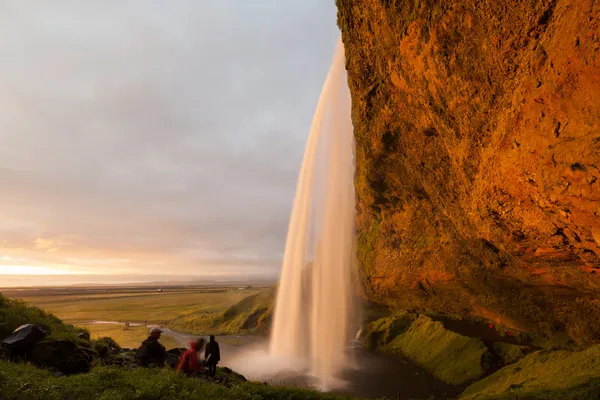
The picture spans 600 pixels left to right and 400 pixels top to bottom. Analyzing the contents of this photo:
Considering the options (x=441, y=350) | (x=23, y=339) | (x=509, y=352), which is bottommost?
(x=441, y=350)

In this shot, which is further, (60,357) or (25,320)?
(25,320)

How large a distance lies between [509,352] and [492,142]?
19.0 meters

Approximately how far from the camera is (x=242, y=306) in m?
48.0

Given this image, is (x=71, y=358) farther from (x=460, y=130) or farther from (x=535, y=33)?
(x=535, y=33)

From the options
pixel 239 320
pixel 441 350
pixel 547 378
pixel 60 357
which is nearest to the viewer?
pixel 60 357

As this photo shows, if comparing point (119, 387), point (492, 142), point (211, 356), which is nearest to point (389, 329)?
point (211, 356)

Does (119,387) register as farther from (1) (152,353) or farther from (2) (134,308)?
(2) (134,308)

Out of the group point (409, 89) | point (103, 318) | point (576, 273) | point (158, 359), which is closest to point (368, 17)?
point (409, 89)

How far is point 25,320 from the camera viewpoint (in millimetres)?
14375

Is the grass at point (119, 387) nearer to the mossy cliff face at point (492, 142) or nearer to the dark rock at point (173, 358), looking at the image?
the dark rock at point (173, 358)

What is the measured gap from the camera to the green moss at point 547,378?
12125mm

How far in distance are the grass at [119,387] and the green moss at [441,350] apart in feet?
50.4

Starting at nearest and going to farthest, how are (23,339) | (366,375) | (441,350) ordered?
1. (23,339)
2. (366,375)
3. (441,350)

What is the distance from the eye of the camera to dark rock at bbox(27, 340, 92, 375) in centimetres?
1154
